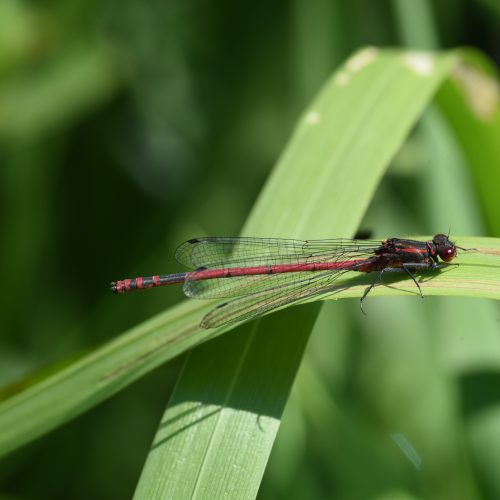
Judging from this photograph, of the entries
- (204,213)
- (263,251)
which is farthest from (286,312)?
(204,213)

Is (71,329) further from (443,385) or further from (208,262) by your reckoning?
(443,385)

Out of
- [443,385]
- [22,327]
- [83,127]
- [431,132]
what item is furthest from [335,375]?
[83,127]

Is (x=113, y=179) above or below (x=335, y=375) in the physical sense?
above

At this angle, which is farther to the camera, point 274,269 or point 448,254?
point 274,269

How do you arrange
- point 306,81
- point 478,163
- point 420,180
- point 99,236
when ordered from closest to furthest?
point 478,163
point 420,180
point 306,81
point 99,236

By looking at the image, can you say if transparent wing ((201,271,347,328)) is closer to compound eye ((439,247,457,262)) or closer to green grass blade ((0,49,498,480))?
green grass blade ((0,49,498,480))

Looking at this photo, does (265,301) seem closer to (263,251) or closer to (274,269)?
(263,251)

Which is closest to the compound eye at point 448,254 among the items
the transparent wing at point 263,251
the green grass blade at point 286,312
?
the green grass blade at point 286,312
